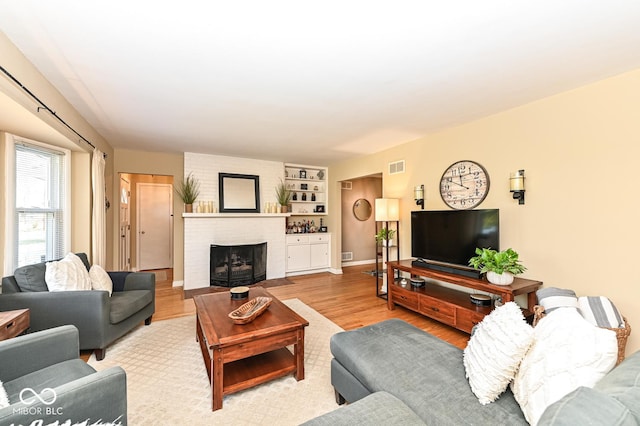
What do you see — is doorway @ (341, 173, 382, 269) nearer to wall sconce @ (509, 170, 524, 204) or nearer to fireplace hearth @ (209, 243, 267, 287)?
fireplace hearth @ (209, 243, 267, 287)

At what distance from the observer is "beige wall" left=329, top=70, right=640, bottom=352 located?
2.21m

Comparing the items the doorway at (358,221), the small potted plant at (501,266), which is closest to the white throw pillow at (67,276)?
the small potted plant at (501,266)

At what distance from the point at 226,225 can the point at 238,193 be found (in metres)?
0.67

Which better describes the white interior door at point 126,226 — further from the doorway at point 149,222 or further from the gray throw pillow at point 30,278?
the gray throw pillow at point 30,278

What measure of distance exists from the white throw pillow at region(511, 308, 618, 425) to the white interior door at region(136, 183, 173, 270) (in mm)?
7148

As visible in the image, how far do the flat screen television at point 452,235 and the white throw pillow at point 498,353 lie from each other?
1.80 metres

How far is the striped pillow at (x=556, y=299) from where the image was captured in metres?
2.29

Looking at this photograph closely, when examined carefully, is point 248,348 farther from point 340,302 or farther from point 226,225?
point 226,225

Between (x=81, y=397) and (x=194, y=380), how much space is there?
1.16 meters

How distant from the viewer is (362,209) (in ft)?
23.5

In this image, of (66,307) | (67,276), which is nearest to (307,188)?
(67,276)

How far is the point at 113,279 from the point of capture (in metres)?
3.23

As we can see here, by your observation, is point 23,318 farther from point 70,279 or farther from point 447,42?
point 447,42

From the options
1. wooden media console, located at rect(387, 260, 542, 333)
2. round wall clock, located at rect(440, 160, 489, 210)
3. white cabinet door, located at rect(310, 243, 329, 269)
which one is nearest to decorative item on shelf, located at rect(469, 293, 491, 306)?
wooden media console, located at rect(387, 260, 542, 333)
